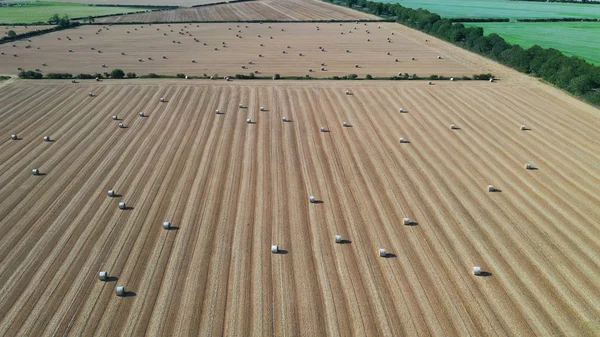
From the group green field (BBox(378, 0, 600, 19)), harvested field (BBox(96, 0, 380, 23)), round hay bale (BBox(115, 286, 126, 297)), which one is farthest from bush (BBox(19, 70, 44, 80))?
green field (BBox(378, 0, 600, 19))

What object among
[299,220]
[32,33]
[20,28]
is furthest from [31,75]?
[20,28]

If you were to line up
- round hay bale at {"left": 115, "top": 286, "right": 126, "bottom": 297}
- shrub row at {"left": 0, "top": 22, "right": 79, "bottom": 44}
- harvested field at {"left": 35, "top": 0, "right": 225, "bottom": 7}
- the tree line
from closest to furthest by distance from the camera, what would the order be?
round hay bale at {"left": 115, "top": 286, "right": 126, "bottom": 297} < the tree line < shrub row at {"left": 0, "top": 22, "right": 79, "bottom": 44} < harvested field at {"left": 35, "top": 0, "right": 225, "bottom": 7}

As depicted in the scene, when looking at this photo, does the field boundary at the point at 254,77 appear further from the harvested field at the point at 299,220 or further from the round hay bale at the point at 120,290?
the round hay bale at the point at 120,290

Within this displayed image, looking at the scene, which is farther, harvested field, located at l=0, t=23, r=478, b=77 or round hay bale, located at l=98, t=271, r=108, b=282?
harvested field, located at l=0, t=23, r=478, b=77

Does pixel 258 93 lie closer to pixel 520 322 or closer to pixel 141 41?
pixel 520 322

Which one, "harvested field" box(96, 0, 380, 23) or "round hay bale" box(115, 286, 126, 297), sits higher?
"harvested field" box(96, 0, 380, 23)

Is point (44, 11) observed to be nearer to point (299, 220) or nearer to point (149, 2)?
point (149, 2)

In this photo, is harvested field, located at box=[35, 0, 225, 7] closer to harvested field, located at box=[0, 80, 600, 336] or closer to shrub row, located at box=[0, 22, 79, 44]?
shrub row, located at box=[0, 22, 79, 44]
